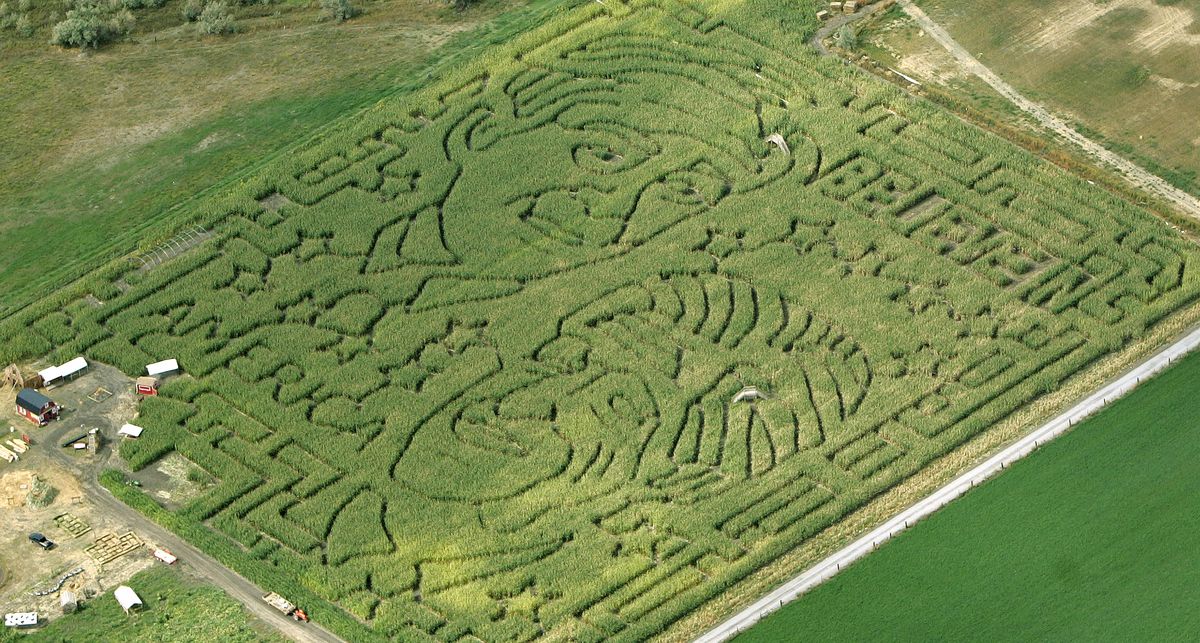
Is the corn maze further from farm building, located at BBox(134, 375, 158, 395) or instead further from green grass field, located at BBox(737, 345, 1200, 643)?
green grass field, located at BBox(737, 345, 1200, 643)

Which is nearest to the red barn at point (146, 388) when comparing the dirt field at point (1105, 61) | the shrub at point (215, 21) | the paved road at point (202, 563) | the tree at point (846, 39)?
the paved road at point (202, 563)

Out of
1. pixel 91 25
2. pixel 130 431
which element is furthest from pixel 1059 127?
pixel 91 25

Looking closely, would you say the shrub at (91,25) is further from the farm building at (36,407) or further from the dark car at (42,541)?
the dark car at (42,541)

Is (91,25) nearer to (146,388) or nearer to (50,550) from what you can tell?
(146,388)

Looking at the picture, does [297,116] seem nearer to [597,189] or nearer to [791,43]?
[597,189]

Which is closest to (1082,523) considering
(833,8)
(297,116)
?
(833,8)

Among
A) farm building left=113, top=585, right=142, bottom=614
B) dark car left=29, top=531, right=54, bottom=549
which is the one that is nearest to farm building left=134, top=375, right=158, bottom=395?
dark car left=29, top=531, right=54, bottom=549
